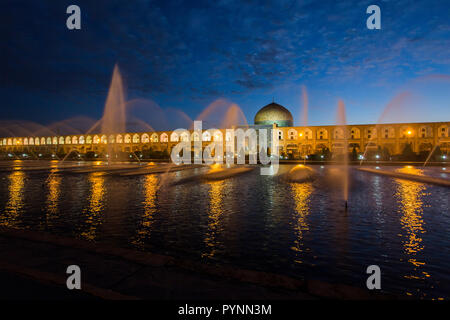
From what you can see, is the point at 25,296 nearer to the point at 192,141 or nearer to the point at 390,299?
the point at 390,299

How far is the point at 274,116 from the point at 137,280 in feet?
224

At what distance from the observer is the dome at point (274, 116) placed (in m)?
69.8

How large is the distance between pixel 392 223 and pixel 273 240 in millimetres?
3189

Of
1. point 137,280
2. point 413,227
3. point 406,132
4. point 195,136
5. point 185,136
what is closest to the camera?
point 137,280

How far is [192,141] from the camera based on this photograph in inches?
3135

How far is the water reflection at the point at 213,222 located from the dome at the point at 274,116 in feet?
196

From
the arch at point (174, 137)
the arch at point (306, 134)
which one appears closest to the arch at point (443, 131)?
the arch at point (306, 134)

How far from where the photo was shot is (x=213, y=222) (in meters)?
7.11

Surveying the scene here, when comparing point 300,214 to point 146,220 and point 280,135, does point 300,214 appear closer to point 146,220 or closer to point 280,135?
point 146,220

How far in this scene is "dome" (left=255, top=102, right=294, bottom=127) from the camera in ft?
229

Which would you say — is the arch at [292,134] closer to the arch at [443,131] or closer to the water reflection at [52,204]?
the arch at [443,131]

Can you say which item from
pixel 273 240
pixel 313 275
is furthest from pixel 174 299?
pixel 273 240

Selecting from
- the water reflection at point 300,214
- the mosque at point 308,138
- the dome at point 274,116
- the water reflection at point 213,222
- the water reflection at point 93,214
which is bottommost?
the water reflection at point 300,214

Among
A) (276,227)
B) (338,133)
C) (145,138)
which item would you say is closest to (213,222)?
(276,227)
